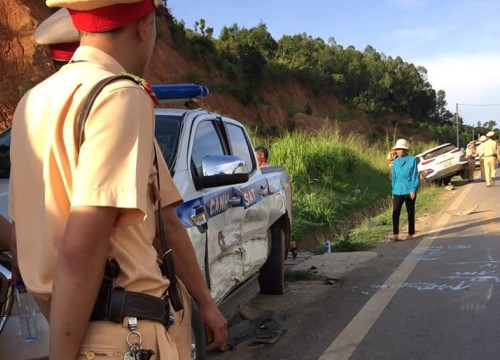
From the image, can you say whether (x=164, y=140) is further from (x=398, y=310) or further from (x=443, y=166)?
(x=443, y=166)

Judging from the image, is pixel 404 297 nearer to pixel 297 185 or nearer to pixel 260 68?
pixel 297 185

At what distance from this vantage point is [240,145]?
5930 mm

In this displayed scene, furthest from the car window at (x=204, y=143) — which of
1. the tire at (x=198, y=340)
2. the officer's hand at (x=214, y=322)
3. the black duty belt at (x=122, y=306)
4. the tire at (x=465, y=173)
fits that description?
the tire at (x=465, y=173)

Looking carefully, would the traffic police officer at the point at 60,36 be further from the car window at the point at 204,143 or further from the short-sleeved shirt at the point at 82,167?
the car window at the point at 204,143

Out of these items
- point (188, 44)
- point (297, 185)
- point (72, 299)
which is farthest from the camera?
point (188, 44)

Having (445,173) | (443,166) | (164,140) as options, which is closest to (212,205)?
(164,140)

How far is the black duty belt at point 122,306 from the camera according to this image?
1.51 m

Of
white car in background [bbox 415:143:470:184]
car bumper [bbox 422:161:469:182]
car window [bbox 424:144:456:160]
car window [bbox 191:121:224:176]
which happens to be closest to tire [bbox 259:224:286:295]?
car window [bbox 191:121:224:176]

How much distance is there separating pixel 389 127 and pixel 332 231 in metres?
54.3

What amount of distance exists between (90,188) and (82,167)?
0.06 m

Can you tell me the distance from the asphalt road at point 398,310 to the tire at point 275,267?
0.13 meters

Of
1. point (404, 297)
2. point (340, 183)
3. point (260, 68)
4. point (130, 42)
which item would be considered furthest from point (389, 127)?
point (130, 42)

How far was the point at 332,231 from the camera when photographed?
12531mm

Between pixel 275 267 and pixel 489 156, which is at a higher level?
pixel 489 156
